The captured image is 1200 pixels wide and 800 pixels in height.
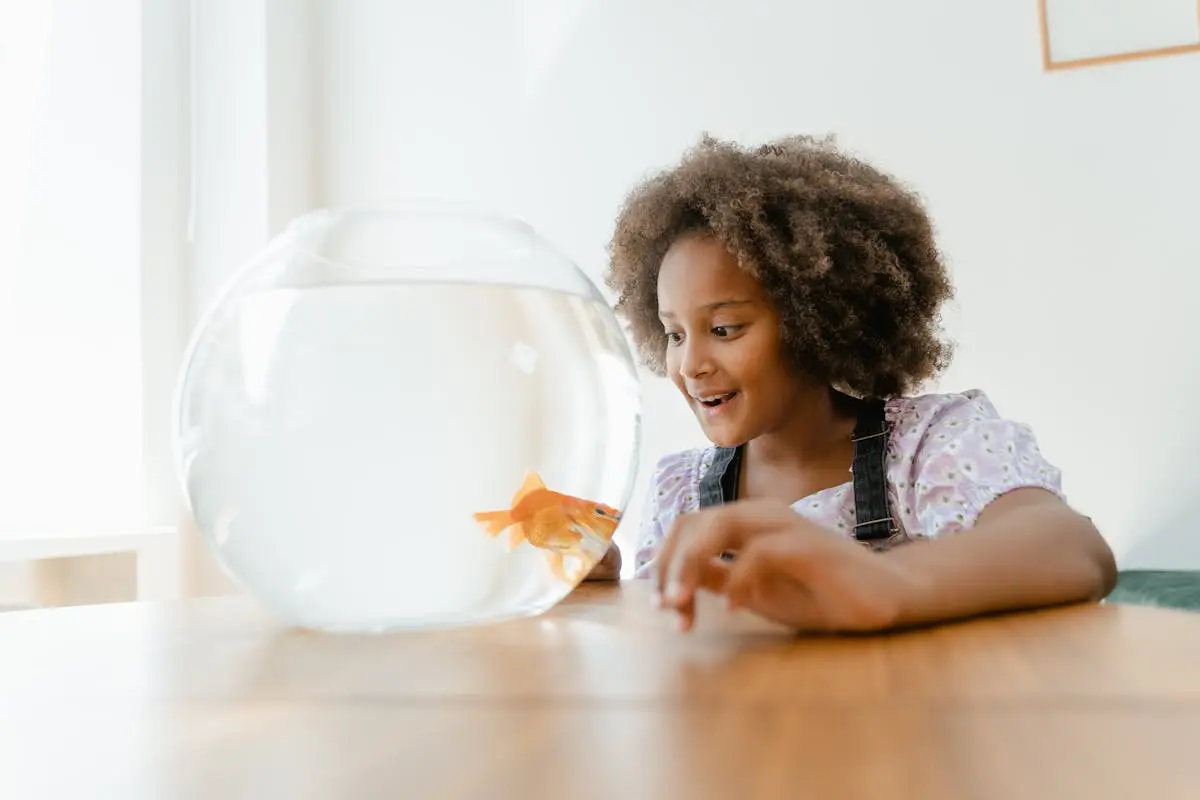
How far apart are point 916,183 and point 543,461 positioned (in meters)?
1.76

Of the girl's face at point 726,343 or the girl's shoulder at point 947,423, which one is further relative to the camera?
the girl's face at point 726,343

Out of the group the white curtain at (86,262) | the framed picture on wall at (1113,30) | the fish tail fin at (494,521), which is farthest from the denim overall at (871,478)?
the white curtain at (86,262)

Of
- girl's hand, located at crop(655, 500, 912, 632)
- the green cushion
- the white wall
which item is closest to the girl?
the green cushion

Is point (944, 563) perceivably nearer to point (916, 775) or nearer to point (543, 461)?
point (543, 461)

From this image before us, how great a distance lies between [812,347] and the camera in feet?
4.15

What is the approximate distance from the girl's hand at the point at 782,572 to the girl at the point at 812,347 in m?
0.49

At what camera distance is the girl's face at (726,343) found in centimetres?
124

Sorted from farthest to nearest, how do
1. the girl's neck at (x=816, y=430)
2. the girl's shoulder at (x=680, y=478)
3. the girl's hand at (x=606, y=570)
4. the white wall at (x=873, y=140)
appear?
the white wall at (x=873, y=140) → the girl's shoulder at (x=680, y=478) → the girl's neck at (x=816, y=430) → the girl's hand at (x=606, y=570)

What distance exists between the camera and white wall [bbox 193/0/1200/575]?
191 cm

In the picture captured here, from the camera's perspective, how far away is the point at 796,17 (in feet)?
7.14

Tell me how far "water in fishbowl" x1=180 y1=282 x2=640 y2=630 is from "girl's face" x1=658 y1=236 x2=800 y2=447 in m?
0.72

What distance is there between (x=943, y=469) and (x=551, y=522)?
0.70 m

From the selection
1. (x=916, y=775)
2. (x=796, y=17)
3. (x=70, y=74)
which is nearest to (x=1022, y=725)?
(x=916, y=775)

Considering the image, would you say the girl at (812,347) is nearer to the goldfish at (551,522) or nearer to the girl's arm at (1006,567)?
the girl's arm at (1006,567)
